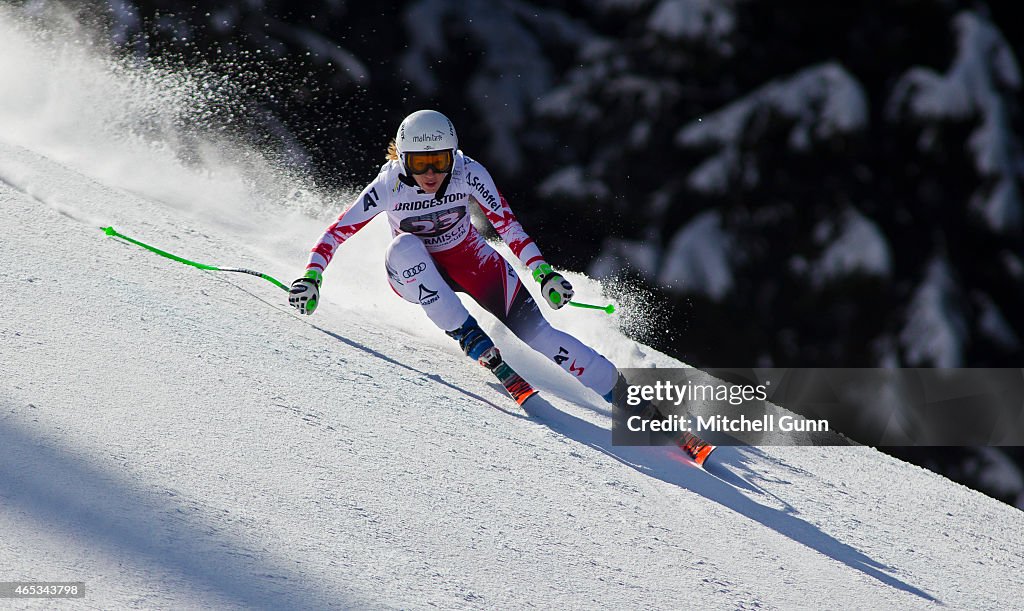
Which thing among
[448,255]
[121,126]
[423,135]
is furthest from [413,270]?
[121,126]

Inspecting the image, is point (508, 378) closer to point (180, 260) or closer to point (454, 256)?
point (454, 256)

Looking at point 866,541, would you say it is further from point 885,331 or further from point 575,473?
point 885,331

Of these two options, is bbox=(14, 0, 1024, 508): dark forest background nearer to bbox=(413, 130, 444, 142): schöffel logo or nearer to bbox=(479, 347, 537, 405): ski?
bbox=(413, 130, 444, 142): schöffel logo

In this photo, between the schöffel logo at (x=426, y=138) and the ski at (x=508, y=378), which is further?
the schöffel logo at (x=426, y=138)

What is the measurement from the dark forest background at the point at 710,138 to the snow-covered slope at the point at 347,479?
5.80 metres

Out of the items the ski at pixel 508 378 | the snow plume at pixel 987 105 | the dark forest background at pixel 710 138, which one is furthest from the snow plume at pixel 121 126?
the snow plume at pixel 987 105

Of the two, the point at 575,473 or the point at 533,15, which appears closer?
the point at 575,473

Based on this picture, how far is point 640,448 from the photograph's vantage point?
3709 millimetres

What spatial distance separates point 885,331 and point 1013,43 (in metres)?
3.43

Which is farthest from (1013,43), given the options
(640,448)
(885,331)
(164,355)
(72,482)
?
(72,482)

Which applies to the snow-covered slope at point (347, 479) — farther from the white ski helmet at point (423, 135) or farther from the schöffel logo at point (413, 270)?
the white ski helmet at point (423, 135)

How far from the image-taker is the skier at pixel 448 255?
391 centimetres

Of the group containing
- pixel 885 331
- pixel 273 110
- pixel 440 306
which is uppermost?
pixel 273 110

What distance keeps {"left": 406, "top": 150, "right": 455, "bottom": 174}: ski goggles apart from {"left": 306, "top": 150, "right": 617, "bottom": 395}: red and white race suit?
74 mm
